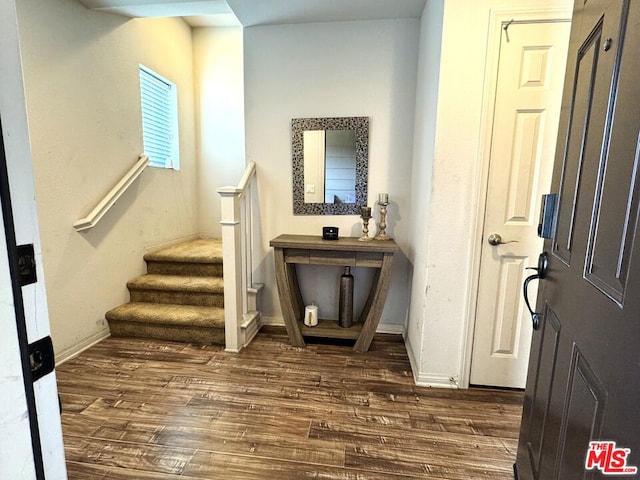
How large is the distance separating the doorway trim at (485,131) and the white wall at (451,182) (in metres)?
0.01

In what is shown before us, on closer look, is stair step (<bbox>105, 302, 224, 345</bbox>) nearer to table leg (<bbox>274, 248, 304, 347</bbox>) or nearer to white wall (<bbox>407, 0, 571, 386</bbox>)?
table leg (<bbox>274, 248, 304, 347</bbox>)

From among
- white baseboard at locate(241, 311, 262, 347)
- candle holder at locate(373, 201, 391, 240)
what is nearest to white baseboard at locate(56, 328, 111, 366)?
white baseboard at locate(241, 311, 262, 347)

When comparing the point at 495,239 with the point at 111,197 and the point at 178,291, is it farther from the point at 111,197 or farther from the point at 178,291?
the point at 111,197

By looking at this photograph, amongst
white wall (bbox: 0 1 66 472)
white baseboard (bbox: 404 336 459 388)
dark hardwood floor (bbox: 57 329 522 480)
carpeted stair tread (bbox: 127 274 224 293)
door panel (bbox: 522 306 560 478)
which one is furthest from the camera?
carpeted stair tread (bbox: 127 274 224 293)

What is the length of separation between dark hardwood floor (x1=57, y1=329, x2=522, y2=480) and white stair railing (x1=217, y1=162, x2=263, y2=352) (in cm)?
21

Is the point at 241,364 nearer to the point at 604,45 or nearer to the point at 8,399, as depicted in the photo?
the point at 8,399

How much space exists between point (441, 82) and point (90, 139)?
2.58 m

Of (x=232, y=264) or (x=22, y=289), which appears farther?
(x=232, y=264)

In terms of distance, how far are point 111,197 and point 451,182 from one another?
260cm

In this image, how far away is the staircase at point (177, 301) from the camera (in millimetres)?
2590

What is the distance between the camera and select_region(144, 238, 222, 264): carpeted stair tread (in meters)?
2.99

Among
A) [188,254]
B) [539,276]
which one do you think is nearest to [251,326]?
[188,254]

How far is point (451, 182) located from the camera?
1.90m

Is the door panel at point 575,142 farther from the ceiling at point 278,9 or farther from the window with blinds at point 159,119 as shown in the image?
the window with blinds at point 159,119
